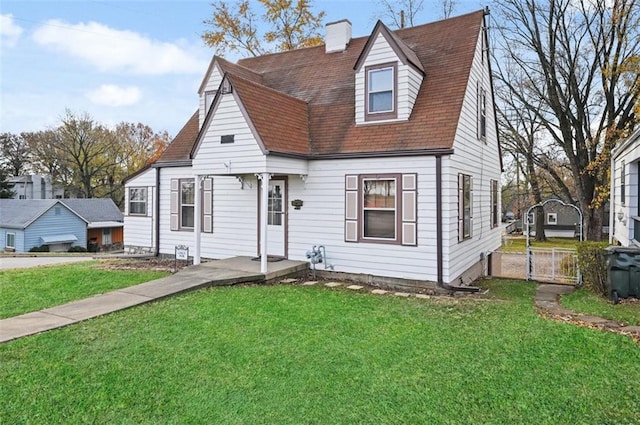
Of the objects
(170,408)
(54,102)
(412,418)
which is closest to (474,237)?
(412,418)

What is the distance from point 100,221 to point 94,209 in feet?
4.23

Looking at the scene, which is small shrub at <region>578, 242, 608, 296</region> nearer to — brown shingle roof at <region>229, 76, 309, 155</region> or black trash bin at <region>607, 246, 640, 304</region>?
black trash bin at <region>607, 246, 640, 304</region>

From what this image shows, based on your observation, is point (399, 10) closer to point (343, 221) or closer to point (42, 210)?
point (343, 221)

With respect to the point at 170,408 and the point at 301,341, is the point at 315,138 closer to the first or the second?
the point at 301,341

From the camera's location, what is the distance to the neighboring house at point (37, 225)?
100 feet

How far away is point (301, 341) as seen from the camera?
17.9ft

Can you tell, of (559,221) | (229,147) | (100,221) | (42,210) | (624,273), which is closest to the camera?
(624,273)

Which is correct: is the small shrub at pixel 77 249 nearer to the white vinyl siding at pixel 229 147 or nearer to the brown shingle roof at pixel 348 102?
the brown shingle roof at pixel 348 102

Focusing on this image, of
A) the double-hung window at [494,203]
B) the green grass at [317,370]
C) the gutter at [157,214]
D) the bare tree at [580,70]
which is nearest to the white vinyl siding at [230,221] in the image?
the gutter at [157,214]

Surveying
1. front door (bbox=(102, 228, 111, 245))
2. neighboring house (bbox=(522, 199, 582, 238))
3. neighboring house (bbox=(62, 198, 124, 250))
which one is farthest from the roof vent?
neighboring house (bbox=(522, 199, 582, 238))

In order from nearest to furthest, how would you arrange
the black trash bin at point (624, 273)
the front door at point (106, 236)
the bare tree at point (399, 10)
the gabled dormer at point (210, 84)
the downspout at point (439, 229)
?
the black trash bin at point (624, 273)
the downspout at point (439, 229)
the gabled dormer at point (210, 84)
the bare tree at point (399, 10)
the front door at point (106, 236)

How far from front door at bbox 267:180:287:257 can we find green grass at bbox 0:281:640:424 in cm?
418

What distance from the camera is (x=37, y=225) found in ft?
102

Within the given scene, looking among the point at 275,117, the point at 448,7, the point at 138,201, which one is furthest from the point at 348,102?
the point at 448,7
